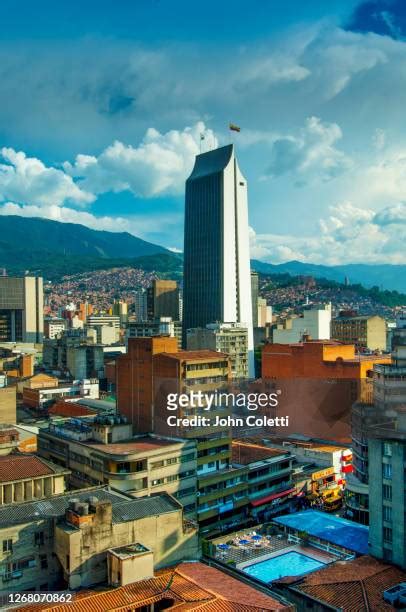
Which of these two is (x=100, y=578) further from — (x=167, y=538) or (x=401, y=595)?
(x=401, y=595)

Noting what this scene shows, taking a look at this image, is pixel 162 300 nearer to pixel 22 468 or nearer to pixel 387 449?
pixel 22 468

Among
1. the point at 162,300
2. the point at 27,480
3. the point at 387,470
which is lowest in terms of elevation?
the point at 27,480

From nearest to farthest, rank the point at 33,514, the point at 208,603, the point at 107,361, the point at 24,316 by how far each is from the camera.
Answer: the point at 208,603 → the point at 33,514 → the point at 107,361 → the point at 24,316

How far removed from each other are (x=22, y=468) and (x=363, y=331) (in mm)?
93510

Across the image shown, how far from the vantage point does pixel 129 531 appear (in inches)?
957

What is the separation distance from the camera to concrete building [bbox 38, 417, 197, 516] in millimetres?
35531

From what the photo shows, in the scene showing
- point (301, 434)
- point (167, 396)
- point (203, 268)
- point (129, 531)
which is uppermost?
point (203, 268)

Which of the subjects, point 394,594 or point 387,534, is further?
point 387,534

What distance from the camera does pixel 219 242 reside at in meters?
120

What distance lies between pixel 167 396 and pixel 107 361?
177ft

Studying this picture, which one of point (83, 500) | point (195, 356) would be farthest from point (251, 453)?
point (83, 500)

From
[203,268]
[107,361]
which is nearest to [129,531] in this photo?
[107,361]

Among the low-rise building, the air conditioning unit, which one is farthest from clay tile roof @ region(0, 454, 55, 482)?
the air conditioning unit

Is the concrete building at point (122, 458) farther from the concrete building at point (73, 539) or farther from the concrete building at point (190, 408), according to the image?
the concrete building at point (73, 539)
